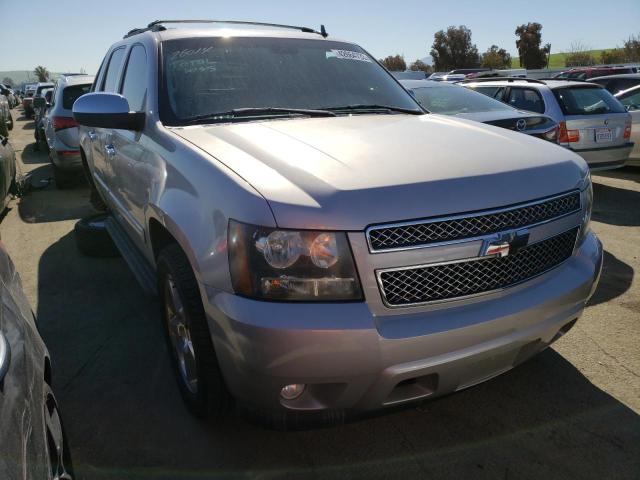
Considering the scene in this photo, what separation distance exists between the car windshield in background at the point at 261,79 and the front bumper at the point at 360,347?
138cm

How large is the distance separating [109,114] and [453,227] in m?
2.04

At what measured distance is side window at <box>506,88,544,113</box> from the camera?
7496mm

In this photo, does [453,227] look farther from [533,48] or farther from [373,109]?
[533,48]

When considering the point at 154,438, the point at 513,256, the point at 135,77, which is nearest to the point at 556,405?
the point at 513,256

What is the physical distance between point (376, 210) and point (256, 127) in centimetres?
113

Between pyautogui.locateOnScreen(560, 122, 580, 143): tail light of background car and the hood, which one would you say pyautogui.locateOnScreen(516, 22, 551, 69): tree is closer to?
pyautogui.locateOnScreen(560, 122, 580, 143): tail light of background car

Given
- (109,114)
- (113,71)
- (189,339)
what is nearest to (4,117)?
(113,71)

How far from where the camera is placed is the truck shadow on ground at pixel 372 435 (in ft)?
7.56

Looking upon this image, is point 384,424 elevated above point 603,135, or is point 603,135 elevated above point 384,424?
point 603,135

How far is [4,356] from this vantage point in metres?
1.37

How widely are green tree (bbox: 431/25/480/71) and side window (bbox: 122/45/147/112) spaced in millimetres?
63813

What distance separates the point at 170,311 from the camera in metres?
2.83

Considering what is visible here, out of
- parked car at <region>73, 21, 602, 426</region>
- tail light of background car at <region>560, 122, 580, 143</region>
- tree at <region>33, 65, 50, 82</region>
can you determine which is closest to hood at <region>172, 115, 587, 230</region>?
parked car at <region>73, 21, 602, 426</region>

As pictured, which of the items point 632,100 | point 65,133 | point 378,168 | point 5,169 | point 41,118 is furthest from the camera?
point 41,118
